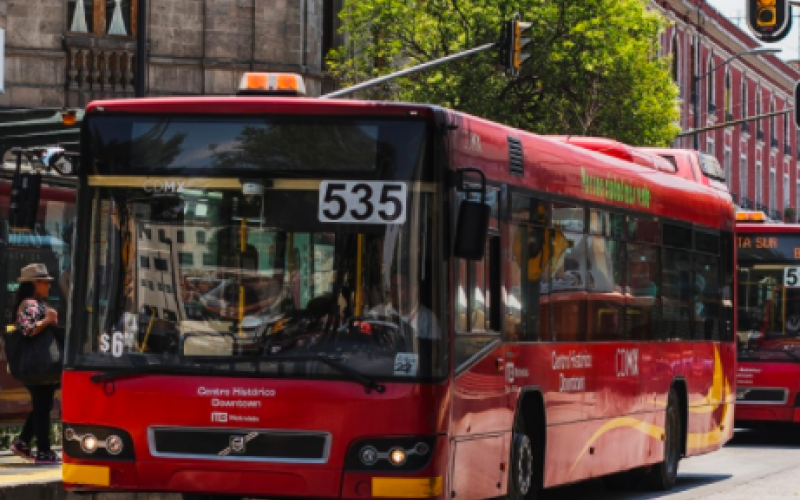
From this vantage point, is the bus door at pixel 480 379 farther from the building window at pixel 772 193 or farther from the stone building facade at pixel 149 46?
the building window at pixel 772 193

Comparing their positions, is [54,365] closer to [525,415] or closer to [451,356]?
[525,415]

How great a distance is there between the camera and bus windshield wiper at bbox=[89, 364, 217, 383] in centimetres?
1121

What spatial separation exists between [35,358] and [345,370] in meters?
4.52

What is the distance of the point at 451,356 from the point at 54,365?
4.62 metres

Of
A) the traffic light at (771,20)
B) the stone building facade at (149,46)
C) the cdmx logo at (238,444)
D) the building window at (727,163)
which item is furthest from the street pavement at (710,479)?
the building window at (727,163)

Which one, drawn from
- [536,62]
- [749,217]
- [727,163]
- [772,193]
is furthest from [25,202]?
[772,193]

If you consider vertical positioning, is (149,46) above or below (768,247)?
above

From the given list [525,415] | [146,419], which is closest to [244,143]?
[146,419]

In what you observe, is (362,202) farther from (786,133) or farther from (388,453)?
(786,133)

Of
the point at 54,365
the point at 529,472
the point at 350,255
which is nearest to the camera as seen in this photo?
the point at 350,255

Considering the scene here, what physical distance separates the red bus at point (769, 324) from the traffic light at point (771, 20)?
245 centimetres

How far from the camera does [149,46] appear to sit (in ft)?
124

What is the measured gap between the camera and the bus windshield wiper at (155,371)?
1121 cm

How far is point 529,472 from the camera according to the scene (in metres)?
13.3
